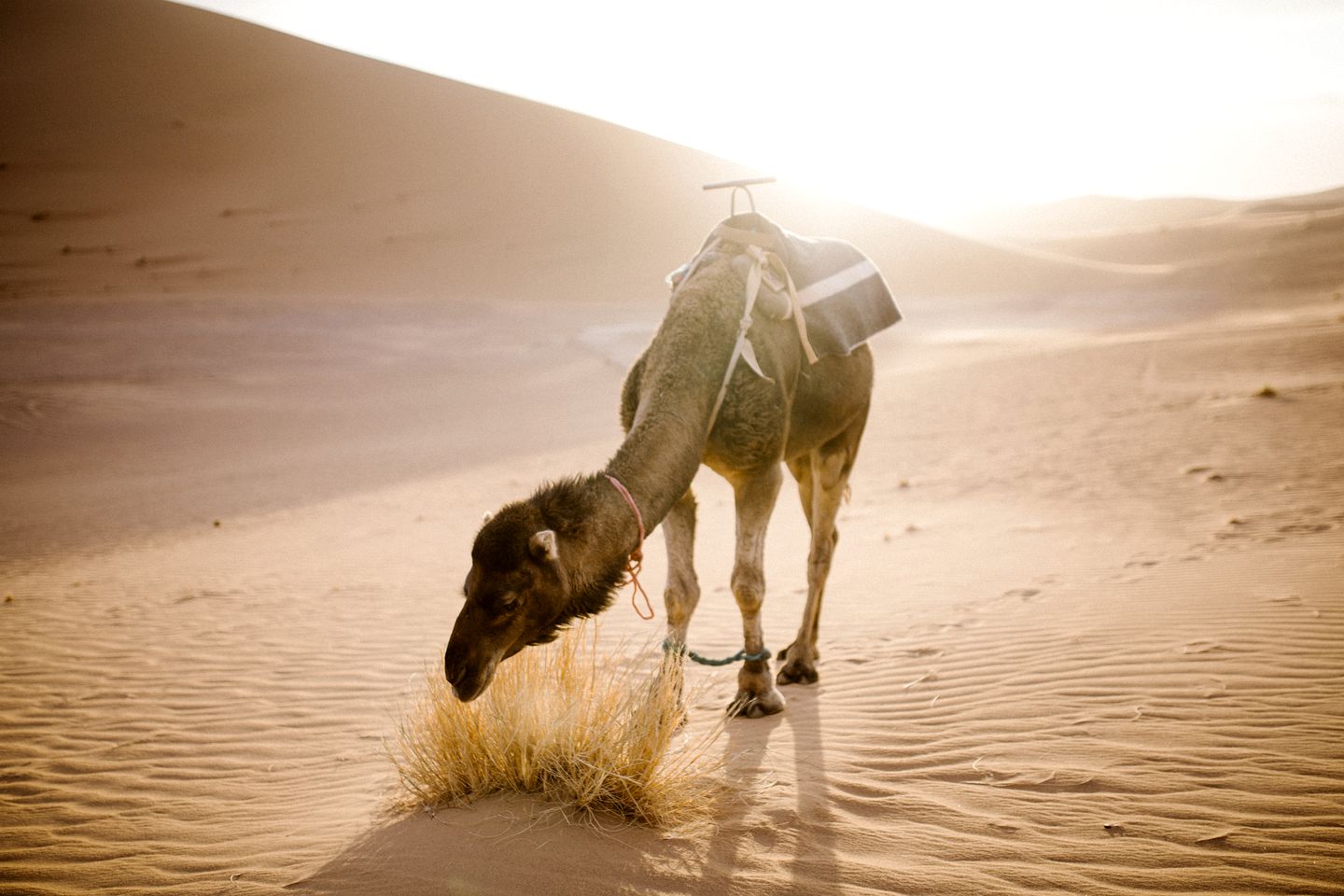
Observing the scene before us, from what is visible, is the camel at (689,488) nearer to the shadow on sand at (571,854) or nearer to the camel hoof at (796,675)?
the camel hoof at (796,675)

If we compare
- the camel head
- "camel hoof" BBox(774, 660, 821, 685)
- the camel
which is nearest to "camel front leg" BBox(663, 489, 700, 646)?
the camel

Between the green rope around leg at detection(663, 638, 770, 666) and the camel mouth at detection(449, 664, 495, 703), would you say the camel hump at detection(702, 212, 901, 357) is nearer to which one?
the green rope around leg at detection(663, 638, 770, 666)

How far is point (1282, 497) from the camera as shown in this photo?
930cm

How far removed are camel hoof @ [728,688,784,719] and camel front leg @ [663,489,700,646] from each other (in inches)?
19.4

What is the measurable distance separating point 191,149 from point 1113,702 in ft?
162

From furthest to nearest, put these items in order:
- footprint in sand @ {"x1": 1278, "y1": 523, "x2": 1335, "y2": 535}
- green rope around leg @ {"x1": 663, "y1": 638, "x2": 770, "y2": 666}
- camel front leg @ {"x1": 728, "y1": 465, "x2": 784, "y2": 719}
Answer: footprint in sand @ {"x1": 1278, "y1": 523, "x2": 1335, "y2": 535}
camel front leg @ {"x1": 728, "y1": 465, "x2": 784, "y2": 719}
green rope around leg @ {"x1": 663, "y1": 638, "x2": 770, "y2": 666}

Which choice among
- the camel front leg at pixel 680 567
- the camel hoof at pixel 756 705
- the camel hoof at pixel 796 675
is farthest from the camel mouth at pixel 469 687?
the camel hoof at pixel 796 675

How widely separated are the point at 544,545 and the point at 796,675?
299cm

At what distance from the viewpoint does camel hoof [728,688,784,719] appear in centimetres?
489

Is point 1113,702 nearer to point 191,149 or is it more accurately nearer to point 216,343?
point 216,343

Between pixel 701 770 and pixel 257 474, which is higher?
pixel 257 474

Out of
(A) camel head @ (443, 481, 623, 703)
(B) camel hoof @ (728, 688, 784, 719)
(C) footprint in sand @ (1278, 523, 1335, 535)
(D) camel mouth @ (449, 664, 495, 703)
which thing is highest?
(A) camel head @ (443, 481, 623, 703)

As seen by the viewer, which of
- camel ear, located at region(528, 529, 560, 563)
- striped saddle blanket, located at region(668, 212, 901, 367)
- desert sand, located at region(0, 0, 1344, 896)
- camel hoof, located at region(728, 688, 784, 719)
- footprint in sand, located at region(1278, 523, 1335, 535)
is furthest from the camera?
footprint in sand, located at region(1278, 523, 1335, 535)

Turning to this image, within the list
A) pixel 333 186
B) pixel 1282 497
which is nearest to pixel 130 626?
pixel 1282 497
